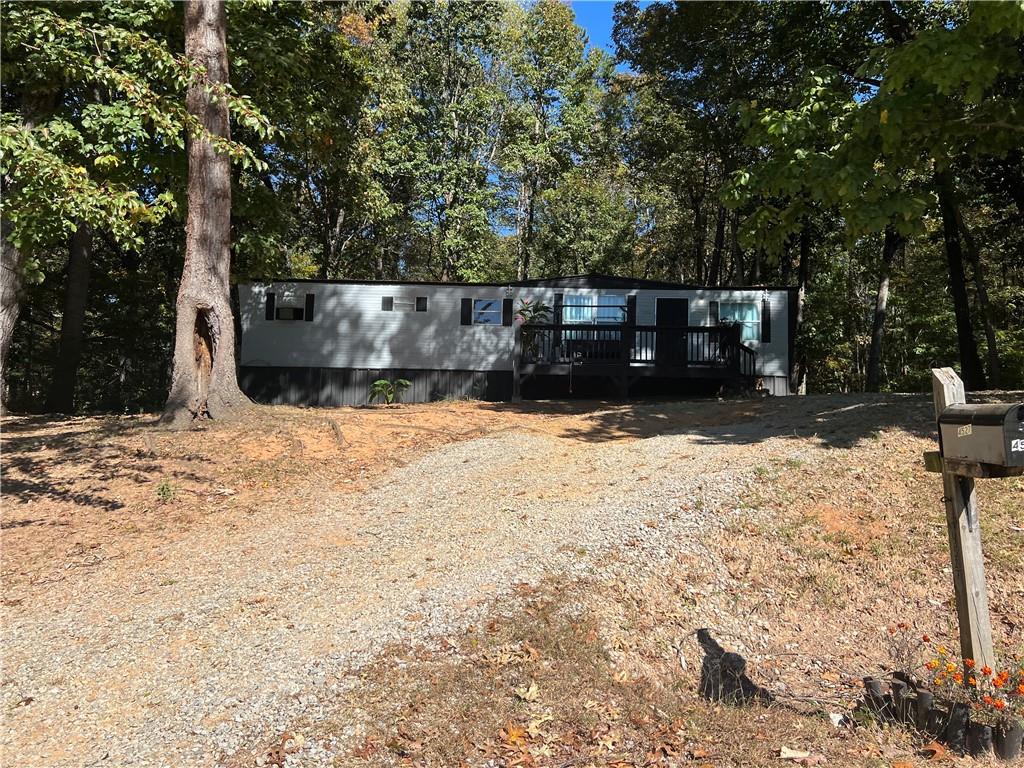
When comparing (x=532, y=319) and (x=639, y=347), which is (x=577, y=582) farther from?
(x=532, y=319)

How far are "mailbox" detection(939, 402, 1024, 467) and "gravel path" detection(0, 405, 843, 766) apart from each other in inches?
107

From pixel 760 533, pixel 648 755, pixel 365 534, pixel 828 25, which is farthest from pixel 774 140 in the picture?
pixel 828 25

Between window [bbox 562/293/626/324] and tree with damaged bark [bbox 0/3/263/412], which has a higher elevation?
tree with damaged bark [bbox 0/3/263/412]

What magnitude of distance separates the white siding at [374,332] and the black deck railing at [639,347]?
5.68ft

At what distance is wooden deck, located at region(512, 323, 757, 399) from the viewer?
50.1ft

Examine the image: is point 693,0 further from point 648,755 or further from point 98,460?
point 648,755

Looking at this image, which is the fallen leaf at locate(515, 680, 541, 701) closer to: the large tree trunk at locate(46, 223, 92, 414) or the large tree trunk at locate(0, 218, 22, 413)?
the large tree trunk at locate(0, 218, 22, 413)

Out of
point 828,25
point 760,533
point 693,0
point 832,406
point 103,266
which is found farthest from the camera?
point 103,266

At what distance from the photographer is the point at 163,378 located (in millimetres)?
20688

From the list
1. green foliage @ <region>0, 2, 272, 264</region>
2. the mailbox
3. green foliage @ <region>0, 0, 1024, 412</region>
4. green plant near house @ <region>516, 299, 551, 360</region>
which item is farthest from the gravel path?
green plant near house @ <region>516, 299, 551, 360</region>

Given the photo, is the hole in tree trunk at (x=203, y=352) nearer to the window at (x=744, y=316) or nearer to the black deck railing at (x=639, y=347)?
the black deck railing at (x=639, y=347)

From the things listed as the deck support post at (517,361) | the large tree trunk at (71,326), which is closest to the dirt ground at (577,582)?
the large tree trunk at (71,326)

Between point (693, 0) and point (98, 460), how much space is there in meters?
18.5

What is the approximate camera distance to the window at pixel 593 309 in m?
17.4
